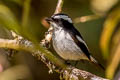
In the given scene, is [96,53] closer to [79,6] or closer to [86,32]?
[86,32]

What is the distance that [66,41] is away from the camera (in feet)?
9.88

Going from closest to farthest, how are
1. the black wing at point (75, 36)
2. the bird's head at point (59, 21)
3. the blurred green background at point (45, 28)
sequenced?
the bird's head at point (59, 21) < the black wing at point (75, 36) < the blurred green background at point (45, 28)

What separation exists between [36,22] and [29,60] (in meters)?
0.58

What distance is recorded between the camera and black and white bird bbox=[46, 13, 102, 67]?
2.92m

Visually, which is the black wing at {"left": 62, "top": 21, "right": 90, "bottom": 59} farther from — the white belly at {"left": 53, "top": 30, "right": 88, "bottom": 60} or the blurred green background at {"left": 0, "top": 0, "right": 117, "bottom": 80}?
the blurred green background at {"left": 0, "top": 0, "right": 117, "bottom": 80}

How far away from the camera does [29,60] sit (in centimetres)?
426

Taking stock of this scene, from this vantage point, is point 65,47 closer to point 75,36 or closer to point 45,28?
point 75,36

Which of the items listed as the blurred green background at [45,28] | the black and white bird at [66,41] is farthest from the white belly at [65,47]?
the blurred green background at [45,28]

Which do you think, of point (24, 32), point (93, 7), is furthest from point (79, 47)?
point (24, 32)

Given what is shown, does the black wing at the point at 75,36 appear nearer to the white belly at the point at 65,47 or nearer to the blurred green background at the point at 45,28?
the white belly at the point at 65,47

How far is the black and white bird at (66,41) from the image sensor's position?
292 centimetres

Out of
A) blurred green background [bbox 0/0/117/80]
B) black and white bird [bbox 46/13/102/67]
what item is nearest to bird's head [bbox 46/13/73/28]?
black and white bird [bbox 46/13/102/67]

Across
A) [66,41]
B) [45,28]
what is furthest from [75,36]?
[45,28]

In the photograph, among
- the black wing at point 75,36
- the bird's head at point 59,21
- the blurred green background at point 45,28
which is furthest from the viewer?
the blurred green background at point 45,28
